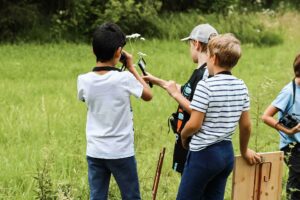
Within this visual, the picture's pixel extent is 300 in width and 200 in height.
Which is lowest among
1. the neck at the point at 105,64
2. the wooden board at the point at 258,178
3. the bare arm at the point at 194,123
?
the wooden board at the point at 258,178

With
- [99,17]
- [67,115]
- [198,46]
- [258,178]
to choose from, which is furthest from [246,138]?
[99,17]

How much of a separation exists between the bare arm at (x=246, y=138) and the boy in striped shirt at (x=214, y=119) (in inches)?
0.7

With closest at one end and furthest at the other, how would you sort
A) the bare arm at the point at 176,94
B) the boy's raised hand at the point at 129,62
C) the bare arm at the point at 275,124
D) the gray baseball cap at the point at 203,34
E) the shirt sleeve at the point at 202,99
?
the shirt sleeve at the point at 202,99 < the bare arm at the point at 176,94 < the boy's raised hand at the point at 129,62 < the gray baseball cap at the point at 203,34 < the bare arm at the point at 275,124

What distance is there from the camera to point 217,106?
12.8ft

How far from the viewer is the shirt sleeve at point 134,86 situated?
406 centimetres

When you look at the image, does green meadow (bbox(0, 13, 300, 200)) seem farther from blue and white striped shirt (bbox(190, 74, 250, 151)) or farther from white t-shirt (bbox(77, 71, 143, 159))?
blue and white striped shirt (bbox(190, 74, 250, 151))

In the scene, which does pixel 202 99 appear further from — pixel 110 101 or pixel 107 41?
pixel 107 41

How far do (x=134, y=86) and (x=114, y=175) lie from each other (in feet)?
2.01

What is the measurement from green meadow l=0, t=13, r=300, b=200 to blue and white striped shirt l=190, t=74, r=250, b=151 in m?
0.99

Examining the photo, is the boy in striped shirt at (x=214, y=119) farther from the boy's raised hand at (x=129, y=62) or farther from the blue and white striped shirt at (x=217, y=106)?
the boy's raised hand at (x=129, y=62)

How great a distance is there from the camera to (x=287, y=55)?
14891 mm

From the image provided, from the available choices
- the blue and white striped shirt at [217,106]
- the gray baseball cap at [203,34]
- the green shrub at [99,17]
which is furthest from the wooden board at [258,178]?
the green shrub at [99,17]

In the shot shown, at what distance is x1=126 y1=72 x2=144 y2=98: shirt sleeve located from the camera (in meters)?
4.06

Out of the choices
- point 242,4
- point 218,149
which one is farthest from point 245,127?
point 242,4
